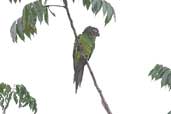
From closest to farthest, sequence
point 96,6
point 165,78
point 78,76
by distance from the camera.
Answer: point 96,6, point 165,78, point 78,76

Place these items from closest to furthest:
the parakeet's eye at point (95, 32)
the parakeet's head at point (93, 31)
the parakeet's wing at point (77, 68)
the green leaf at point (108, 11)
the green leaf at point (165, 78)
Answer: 1. the green leaf at point (108, 11)
2. the green leaf at point (165, 78)
3. the parakeet's wing at point (77, 68)
4. the parakeet's head at point (93, 31)
5. the parakeet's eye at point (95, 32)

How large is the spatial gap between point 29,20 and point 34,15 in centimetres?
4

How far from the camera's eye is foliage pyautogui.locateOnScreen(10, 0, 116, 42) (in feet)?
10.2

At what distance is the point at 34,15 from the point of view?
3.16 m

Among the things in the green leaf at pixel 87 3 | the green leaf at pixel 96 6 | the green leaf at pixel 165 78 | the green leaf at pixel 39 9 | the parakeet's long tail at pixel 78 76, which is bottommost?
the green leaf at pixel 165 78

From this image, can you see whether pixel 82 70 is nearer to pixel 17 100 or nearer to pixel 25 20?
pixel 25 20

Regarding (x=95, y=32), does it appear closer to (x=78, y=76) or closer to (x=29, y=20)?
(x=78, y=76)

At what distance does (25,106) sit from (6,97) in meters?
0.24

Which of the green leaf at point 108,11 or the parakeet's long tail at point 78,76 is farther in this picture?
the parakeet's long tail at point 78,76

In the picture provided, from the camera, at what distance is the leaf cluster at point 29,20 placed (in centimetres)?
313

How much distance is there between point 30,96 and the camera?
5.42 metres

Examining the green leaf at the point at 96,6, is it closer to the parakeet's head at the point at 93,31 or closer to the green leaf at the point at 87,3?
the green leaf at the point at 87,3

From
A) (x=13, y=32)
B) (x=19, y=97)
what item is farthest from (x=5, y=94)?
(x=13, y=32)

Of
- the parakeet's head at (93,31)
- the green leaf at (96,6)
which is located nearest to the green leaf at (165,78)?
the green leaf at (96,6)
